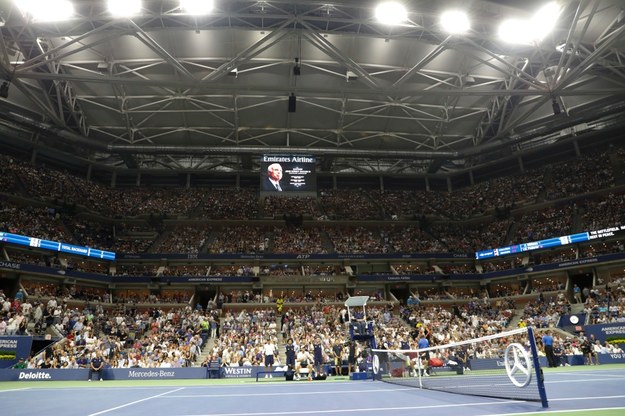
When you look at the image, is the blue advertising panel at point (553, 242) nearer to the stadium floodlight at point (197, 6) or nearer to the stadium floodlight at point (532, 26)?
the stadium floodlight at point (532, 26)

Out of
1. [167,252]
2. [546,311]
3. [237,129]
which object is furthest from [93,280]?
[546,311]

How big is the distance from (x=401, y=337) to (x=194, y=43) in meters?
26.2

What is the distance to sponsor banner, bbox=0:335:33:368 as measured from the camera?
2280cm

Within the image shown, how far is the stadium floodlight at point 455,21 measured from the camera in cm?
2539

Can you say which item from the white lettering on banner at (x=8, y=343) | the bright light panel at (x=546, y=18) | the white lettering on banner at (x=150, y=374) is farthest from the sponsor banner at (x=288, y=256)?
the bright light panel at (x=546, y=18)

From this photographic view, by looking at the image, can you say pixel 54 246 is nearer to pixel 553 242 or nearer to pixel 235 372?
pixel 235 372

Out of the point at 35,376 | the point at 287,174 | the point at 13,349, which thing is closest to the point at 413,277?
the point at 287,174

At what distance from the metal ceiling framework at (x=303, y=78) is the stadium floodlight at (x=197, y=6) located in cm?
70

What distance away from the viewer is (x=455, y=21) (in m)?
25.8

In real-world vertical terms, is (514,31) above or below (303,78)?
below

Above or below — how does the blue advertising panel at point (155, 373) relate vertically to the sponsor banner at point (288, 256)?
below

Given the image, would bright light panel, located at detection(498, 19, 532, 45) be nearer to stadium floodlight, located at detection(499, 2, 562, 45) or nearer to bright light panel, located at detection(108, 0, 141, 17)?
stadium floodlight, located at detection(499, 2, 562, 45)

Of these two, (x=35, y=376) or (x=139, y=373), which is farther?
(x=139, y=373)

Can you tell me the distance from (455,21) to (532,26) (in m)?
5.57
